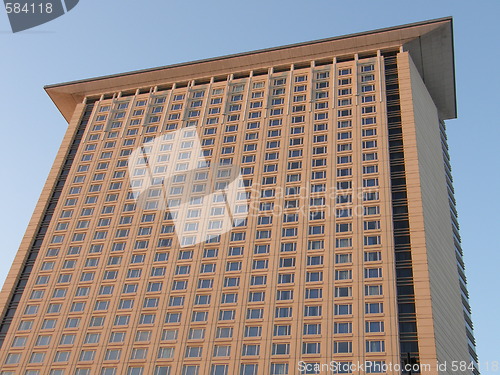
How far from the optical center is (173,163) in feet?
301

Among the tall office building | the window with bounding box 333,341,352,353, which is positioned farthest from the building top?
the window with bounding box 333,341,352,353

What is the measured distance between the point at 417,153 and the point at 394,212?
33.5 ft

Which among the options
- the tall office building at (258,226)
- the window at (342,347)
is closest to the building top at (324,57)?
the tall office building at (258,226)

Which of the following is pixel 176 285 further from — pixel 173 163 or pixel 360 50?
pixel 360 50

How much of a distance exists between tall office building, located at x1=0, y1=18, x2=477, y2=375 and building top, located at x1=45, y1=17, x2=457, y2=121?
0.34 m

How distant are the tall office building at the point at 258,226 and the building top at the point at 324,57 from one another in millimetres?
338

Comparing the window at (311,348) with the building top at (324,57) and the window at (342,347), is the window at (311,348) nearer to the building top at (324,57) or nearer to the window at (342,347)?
the window at (342,347)

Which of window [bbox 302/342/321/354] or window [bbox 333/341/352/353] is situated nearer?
window [bbox 333/341/352/353]

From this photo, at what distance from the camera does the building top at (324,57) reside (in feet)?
309

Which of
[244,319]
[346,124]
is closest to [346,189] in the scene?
[346,124]

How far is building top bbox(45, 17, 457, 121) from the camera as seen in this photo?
9431 cm

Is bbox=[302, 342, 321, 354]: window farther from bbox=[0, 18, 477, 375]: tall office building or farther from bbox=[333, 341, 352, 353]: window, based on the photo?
bbox=[333, 341, 352, 353]: window

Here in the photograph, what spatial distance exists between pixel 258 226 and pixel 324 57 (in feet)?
120

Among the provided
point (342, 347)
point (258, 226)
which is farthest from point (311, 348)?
point (258, 226)
